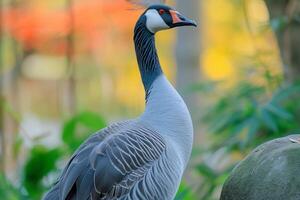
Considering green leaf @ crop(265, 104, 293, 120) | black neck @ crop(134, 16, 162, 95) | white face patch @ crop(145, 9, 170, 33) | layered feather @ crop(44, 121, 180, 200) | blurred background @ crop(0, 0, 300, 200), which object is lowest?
blurred background @ crop(0, 0, 300, 200)

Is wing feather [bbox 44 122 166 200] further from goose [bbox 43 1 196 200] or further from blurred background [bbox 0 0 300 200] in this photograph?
blurred background [bbox 0 0 300 200]

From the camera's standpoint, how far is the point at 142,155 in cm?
296

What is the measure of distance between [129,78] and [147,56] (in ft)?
39.8

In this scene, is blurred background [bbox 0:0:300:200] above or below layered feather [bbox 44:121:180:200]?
below

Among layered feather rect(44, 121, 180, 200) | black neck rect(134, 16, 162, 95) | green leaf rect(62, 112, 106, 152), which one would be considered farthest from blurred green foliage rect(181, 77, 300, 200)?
layered feather rect(44, 121, 180, 200)

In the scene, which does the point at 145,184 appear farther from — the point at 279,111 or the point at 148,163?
the point at 279,111

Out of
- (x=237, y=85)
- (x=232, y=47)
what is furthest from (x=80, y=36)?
(x=237, y=85)

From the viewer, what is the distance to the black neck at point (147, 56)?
3289 millimetres

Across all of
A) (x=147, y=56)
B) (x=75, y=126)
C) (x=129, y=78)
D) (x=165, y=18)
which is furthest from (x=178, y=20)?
(x=129, y=78)

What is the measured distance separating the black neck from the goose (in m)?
0.07

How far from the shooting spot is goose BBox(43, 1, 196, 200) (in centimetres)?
289

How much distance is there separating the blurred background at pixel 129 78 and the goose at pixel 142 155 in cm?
46

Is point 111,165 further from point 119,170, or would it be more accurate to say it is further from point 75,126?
point 75,126

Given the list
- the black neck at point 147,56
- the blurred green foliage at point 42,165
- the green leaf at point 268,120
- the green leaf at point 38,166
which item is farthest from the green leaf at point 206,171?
the black neck at point 147,56
